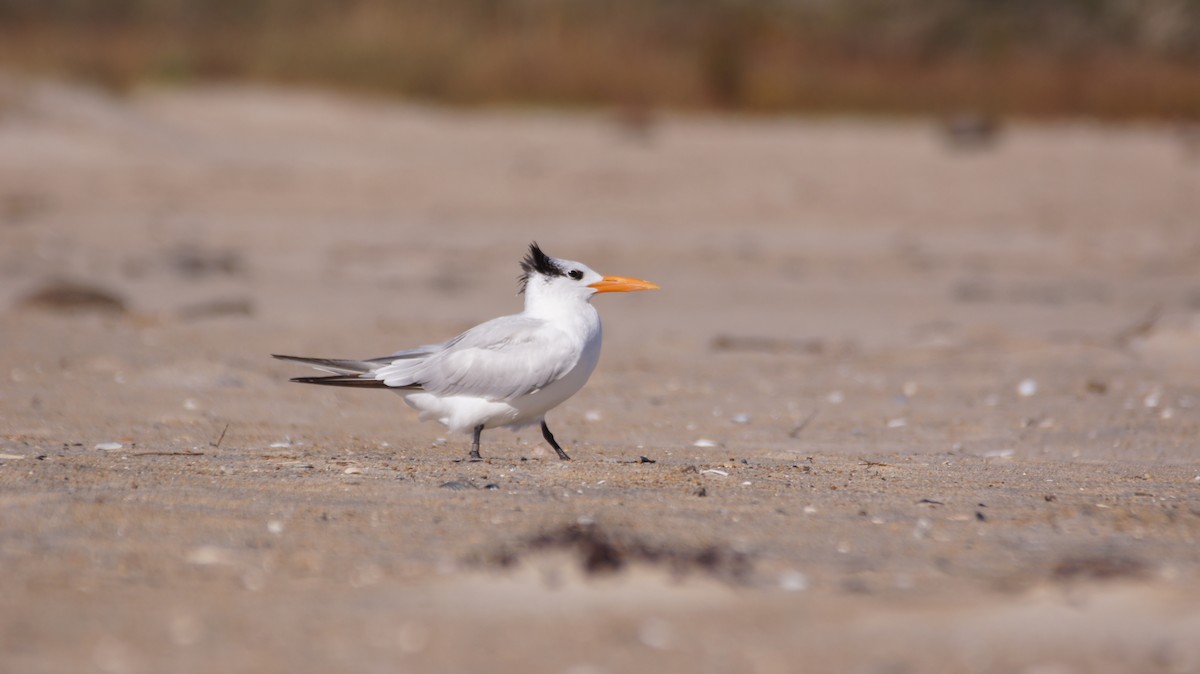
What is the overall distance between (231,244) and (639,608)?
887 cm

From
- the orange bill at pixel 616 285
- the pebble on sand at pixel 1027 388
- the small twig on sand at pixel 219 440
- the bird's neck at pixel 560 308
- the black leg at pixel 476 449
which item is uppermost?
the orange bill at pixel 616 285

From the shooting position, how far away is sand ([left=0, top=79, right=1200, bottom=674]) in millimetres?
3033

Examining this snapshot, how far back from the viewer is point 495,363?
16.2 feet

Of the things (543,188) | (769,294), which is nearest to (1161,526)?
(769,294)

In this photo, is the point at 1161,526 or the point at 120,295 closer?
the point at 1161,526

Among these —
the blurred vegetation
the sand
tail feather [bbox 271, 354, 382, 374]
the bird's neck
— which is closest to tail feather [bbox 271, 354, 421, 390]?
tail feather [bbox 271, 354, 382, 374]

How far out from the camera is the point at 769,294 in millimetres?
9914

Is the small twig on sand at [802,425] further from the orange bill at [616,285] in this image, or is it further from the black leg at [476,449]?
the black leg at [476,449]

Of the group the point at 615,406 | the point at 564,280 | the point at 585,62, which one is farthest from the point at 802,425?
the point at 585,62

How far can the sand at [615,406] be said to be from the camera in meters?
3.03

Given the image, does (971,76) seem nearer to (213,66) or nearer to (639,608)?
(213,66)

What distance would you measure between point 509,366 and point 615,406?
1.42 meters

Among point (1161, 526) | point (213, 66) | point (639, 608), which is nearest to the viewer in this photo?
point (639, 608)

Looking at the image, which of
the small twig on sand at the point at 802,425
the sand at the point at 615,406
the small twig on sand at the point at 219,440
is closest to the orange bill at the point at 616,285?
the sand at the point at 615,406
